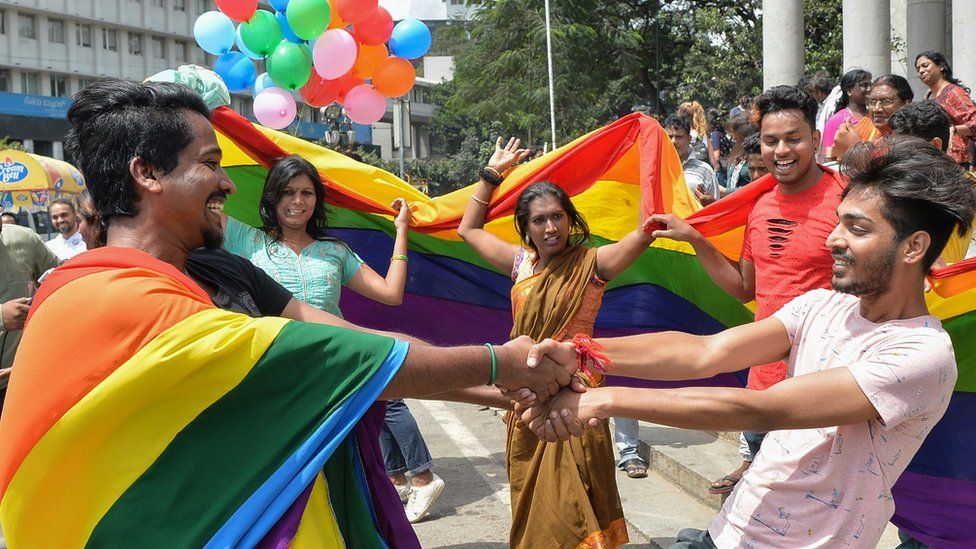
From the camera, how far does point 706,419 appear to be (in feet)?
8.14

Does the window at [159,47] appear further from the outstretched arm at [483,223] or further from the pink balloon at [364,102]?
the outstretched arm at [483,223]

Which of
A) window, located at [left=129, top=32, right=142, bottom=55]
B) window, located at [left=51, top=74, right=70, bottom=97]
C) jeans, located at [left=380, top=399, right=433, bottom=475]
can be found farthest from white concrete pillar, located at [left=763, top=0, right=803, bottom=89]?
window, located at [left=129, top=32, right=142, bottom=55]

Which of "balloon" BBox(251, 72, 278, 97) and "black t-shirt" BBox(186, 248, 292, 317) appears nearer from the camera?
"black t-shirt" BBox(186, 248, 292, 317)

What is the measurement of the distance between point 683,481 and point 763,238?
219 centimetres

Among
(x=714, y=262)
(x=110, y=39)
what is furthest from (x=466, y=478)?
(x=110, y=39)

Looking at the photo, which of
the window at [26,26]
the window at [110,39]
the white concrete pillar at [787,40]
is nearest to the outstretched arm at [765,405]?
the white concrete pillar at [787,40]

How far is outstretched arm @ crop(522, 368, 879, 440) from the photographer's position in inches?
96.0

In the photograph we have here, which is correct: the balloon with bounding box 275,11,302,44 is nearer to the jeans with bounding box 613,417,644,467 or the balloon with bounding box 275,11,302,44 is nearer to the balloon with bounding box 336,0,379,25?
the balloon with bounding box 336,0,379,25

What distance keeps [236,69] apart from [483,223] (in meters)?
6.13

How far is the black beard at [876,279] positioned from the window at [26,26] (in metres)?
56.3

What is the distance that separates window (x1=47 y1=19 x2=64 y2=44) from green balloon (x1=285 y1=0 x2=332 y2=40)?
50.1 metres

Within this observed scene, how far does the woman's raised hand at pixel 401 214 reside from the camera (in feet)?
18.3

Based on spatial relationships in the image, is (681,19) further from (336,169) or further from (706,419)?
(706,419)

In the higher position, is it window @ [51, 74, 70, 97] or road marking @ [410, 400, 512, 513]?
window @ [51, 74, 70, 97]
